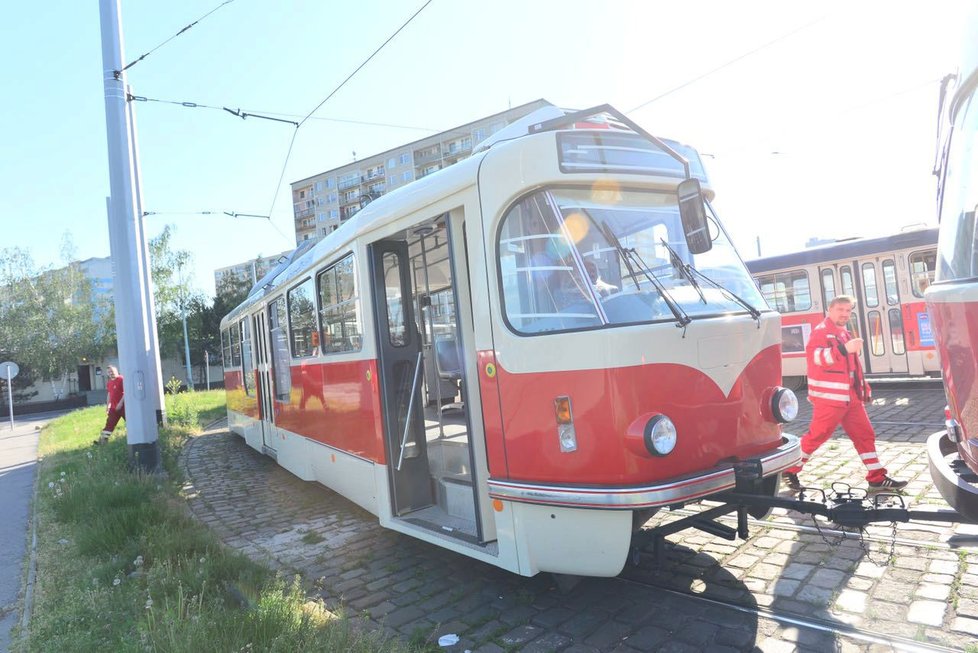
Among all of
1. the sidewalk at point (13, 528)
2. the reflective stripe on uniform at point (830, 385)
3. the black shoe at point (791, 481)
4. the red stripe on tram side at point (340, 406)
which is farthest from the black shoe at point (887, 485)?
the sidewalk at point (13, 528)

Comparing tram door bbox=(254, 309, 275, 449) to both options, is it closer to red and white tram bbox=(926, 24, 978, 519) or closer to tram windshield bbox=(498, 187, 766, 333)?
tram windshield bbox=(498, 187, 766, 333)

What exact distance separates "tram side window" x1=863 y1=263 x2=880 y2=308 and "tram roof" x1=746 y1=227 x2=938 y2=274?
300 millimetres

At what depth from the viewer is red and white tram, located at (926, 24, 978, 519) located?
8.13 ft

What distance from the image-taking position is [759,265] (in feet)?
46.4

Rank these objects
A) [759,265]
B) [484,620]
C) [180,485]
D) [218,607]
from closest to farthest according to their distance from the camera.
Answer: [218,607] → [484,620] → [180,485] → [759,265]

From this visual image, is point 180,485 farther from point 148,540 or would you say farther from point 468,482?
point 468,482

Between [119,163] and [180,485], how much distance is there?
4674 mm

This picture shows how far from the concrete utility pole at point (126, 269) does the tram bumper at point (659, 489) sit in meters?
6.81

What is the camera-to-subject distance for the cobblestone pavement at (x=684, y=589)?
354cm

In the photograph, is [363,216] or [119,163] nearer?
[363,216]

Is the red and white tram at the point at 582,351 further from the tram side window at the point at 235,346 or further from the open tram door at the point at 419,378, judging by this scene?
the tram side window at the point at 235,346

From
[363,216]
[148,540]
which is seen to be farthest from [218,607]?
[363,216]

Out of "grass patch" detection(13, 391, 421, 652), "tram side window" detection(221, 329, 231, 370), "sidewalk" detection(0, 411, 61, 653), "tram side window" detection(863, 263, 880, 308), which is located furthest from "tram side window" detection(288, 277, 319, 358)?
"tram side window" detection(863, 263, 880, 308)

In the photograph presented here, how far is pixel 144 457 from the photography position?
28.7 ft
